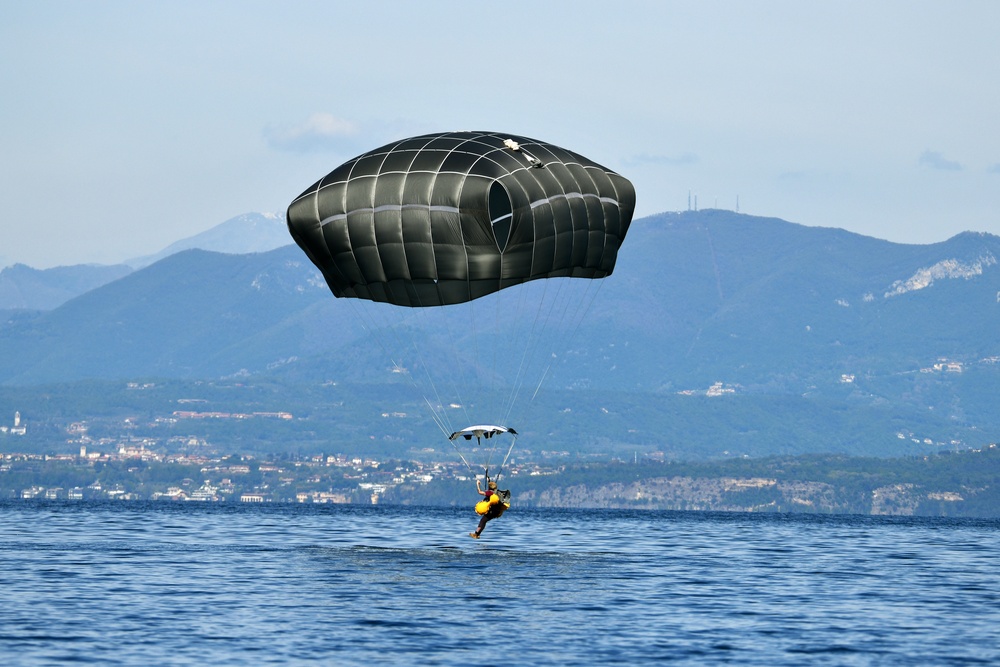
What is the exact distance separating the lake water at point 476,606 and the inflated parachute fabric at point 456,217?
1271 cm

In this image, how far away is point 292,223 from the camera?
6625cm

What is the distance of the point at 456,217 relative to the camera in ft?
201

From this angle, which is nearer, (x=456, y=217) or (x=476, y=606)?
(x=476, y=606)

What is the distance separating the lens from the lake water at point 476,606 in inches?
1796

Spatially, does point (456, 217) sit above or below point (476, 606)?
above

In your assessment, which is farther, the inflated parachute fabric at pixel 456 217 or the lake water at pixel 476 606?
the inflated parachute fabric at pixel 456 217

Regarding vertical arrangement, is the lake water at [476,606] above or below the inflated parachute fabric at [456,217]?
below

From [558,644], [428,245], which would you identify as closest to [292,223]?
[428,245]

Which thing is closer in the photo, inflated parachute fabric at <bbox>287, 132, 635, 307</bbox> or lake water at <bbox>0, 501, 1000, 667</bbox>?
lake water at <bbox>0, 501, 1000, 667</bbox>

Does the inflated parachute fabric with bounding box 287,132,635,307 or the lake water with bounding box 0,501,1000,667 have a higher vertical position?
the inflated parachute fabric with bounding box 287,132,635,307

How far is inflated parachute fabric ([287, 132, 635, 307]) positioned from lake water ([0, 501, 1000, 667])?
12714 millimetres

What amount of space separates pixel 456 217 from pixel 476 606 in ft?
50.8

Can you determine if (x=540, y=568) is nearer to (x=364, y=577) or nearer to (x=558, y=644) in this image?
(x=364, y=577)

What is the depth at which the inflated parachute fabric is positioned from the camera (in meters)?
61.6
